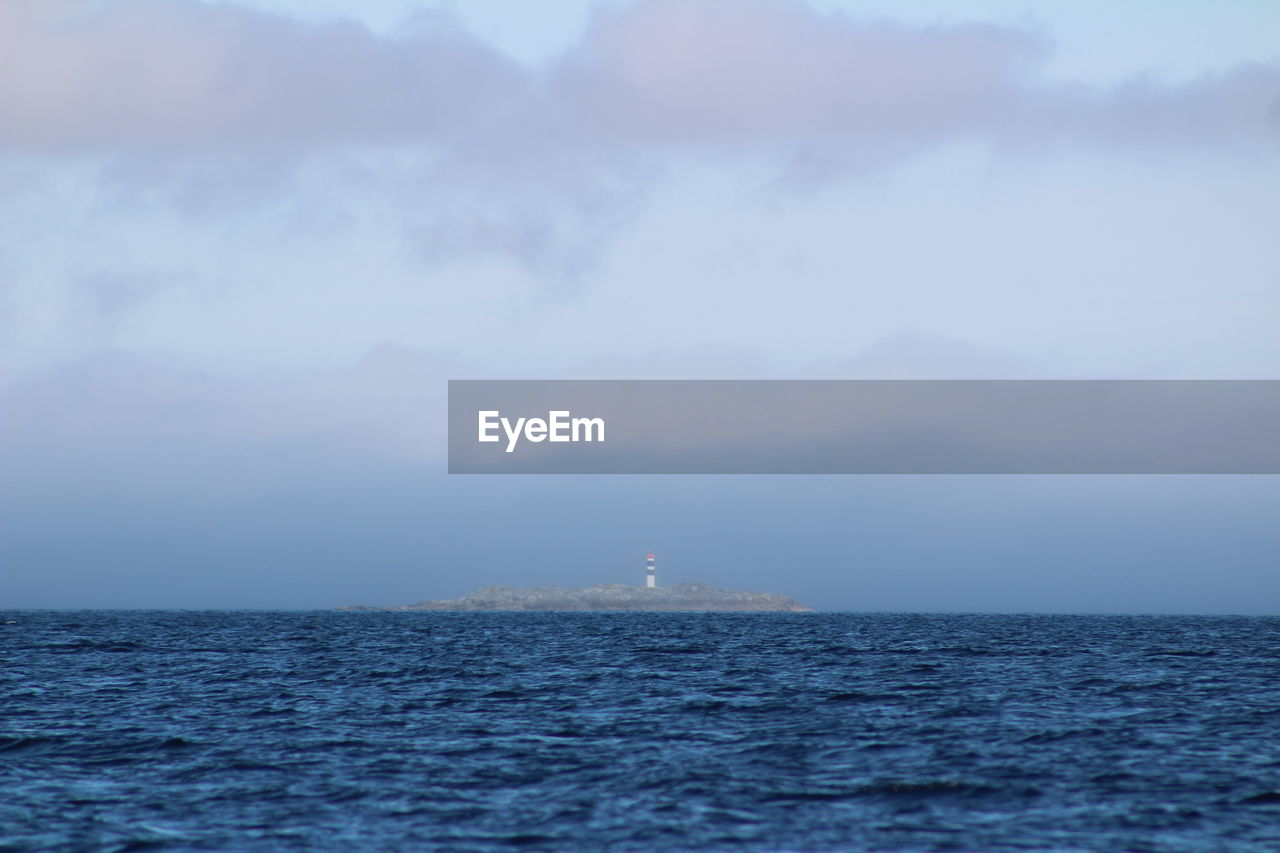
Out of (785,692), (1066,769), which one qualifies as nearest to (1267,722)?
(1066,769)

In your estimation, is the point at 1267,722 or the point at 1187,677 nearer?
the point at 1267,722

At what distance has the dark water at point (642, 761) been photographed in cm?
2217

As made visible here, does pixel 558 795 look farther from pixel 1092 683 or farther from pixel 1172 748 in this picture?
pixel 1092 683

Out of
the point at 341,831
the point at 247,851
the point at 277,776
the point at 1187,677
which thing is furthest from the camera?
the point at 1187,677

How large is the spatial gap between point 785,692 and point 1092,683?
14.1 m

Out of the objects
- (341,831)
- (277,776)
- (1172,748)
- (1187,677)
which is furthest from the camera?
(1187,677)

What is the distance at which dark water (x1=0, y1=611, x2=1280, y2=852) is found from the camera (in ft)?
72.7

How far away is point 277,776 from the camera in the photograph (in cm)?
2766

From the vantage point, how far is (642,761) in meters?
29.4

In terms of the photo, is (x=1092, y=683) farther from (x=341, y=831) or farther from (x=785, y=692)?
(x=341, y=831)

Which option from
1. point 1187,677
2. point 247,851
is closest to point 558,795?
point 247,851

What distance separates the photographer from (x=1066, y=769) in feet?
92.4

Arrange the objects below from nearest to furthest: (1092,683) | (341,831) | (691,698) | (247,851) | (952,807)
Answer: (247,851)
(341,831)
(952,807)
(691,698)
(1092,683)

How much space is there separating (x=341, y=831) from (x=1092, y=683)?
1478 inches
